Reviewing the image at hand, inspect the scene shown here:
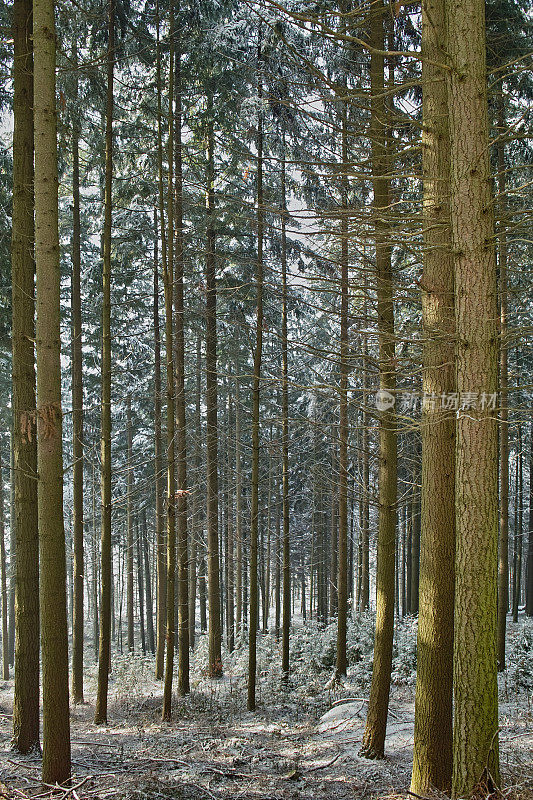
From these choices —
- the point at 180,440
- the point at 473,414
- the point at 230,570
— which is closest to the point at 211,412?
the point at 180,440

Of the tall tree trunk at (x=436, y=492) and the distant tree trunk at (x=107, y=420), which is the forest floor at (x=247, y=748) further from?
the distant tree trunk at (x=107, y=420)

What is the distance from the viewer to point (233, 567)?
73.1 feet

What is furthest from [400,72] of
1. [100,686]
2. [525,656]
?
[525,656]

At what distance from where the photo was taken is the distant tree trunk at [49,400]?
500cm

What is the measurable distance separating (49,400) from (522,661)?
483 inches

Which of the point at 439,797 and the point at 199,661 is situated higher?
the point at 439,797

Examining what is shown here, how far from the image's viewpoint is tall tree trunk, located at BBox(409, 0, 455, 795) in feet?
15.8

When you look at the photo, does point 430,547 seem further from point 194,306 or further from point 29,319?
point 194,306

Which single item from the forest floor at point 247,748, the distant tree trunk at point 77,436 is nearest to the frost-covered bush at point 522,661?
the forest floor at point 247,748

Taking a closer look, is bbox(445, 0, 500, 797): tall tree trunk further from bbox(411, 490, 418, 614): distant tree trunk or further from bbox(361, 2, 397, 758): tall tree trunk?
bbox(411, 490, 418, 614): distant tree trunk

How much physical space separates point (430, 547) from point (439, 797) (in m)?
1.90

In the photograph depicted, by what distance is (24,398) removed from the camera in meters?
6.76
